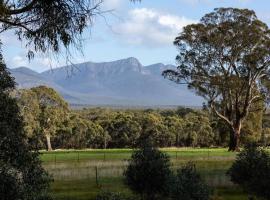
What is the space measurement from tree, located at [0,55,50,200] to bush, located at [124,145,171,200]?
10146 mm

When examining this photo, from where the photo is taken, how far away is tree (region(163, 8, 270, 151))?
53.3m

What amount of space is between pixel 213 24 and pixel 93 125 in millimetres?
35074

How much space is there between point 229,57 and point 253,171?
3243 centimetres

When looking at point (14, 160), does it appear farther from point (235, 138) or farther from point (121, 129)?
point (121, 129)

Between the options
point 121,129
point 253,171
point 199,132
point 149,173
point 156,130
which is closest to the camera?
point 149,173

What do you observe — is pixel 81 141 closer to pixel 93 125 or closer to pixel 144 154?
pixel 93 125

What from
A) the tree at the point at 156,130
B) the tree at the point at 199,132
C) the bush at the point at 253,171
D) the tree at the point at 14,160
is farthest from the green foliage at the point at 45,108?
the tree at the point at 14,160

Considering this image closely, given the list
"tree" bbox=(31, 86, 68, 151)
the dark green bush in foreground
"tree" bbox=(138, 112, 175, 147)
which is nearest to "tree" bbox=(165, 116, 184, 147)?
"tree" bbox=(138, 112, 175, 147)

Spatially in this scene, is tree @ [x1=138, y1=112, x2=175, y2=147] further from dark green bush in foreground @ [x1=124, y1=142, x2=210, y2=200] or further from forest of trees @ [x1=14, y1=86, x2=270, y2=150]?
dark green bush in foreground @ [x1=124, y1=142, x2=210, y2=200]

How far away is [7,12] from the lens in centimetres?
825

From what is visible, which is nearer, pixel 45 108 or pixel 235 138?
pixel 235 138

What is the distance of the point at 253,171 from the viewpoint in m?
22.3

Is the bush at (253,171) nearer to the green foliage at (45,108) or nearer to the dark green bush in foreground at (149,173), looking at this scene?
the dark green bush in foreground at (149,173)

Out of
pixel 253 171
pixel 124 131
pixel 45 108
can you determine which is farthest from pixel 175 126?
pixel 253 171
